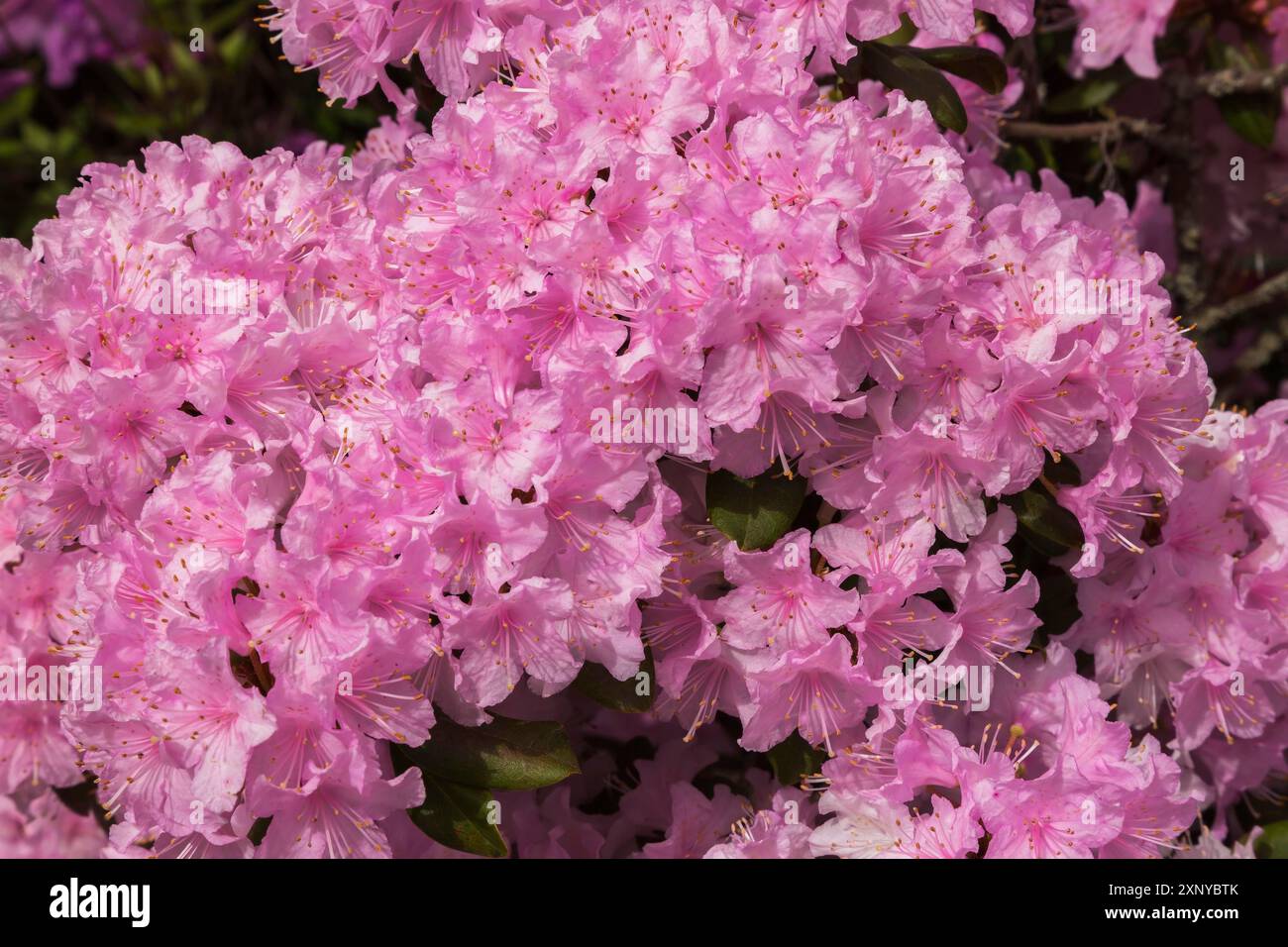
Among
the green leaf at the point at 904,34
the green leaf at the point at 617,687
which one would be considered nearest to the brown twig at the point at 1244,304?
the green leaf at the point at 904,34

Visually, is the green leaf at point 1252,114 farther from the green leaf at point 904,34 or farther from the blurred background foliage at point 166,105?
the blurred background foliage at point 166,105

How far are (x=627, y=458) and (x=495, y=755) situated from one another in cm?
42

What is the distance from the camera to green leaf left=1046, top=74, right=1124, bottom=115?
108 inches

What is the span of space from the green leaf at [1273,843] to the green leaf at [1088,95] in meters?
1.38

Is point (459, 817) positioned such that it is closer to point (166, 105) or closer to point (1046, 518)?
point (1046, 518)

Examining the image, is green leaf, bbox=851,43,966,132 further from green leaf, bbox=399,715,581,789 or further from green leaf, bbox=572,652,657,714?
green leaf, bbox=399,715,581,789

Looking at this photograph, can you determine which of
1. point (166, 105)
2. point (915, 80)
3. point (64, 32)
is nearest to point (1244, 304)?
point (915, 80)

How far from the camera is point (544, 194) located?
1785mm

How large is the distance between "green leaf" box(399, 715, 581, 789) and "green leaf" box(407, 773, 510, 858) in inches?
0.9

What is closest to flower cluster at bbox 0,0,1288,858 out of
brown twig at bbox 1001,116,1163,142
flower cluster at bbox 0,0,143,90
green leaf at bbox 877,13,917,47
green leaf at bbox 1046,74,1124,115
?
green leaf at bbox 877,13,917,47

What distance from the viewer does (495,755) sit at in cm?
181

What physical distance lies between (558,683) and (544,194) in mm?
602

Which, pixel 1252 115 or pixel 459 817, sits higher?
pixel 1252 115
